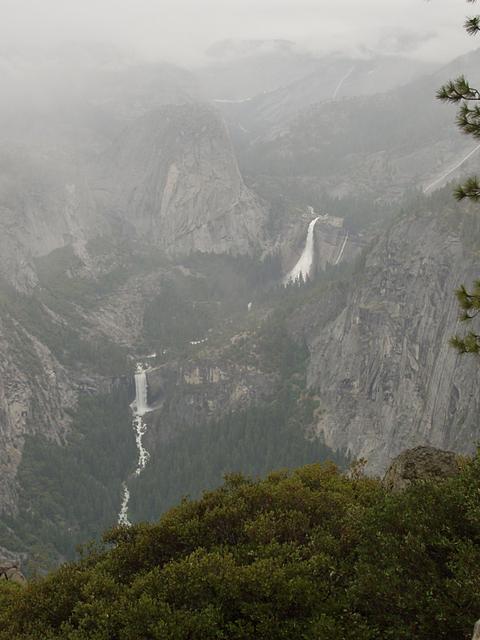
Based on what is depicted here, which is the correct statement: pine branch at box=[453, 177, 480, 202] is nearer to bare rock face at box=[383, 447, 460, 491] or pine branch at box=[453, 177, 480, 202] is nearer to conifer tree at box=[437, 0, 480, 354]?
conifer tree at box=[437, 0, 480, 354]

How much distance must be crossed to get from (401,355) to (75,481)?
7391 cm

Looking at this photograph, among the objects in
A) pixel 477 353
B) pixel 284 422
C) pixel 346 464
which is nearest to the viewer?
pixel 477 353

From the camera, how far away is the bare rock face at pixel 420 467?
1153 inches

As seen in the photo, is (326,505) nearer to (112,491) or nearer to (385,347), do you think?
(385,347)

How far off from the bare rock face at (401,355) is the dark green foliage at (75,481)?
47926mm

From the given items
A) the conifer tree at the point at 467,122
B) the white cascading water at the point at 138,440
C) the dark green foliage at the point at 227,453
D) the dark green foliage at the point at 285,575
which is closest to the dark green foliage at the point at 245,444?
the dark green foliage at the point at 227,453

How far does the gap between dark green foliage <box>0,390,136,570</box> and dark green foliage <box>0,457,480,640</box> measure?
332ft

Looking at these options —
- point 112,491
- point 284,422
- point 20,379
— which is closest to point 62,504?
point 112,491

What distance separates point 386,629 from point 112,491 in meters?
143

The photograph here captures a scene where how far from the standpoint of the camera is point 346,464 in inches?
5522

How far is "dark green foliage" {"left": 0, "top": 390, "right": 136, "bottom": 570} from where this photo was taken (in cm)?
13688

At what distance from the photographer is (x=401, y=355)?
5664 inches

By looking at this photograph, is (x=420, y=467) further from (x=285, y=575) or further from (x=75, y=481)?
(x=75, y=481)

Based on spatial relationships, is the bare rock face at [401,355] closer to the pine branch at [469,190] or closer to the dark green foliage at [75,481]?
the dark green foliage at [75,481]
